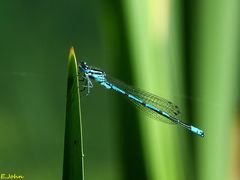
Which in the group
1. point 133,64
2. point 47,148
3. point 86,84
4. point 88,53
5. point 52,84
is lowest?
point 133,64

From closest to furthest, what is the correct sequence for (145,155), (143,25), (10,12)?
(145,155), (143,25), (10,12)

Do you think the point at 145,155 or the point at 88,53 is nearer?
the point at 145,155

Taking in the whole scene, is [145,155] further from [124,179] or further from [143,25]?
[143,25]

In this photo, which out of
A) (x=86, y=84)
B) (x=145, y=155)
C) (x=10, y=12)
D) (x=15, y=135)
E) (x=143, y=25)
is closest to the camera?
(x=145, y=155)

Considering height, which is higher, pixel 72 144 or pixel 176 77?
pixel 176 77

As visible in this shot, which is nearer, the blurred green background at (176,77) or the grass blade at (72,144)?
the grass blade at (72,144)

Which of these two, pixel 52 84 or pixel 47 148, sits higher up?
pixel 52 84

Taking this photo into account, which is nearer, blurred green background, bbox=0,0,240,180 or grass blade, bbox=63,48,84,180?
grass blade, bbox=63,48,84,180

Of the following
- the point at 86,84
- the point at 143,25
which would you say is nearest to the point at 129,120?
the point at 143,25

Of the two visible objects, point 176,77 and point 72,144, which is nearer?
point 72,144

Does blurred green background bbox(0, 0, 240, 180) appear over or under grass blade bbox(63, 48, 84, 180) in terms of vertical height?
over

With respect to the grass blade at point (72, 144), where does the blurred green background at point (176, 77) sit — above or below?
above
